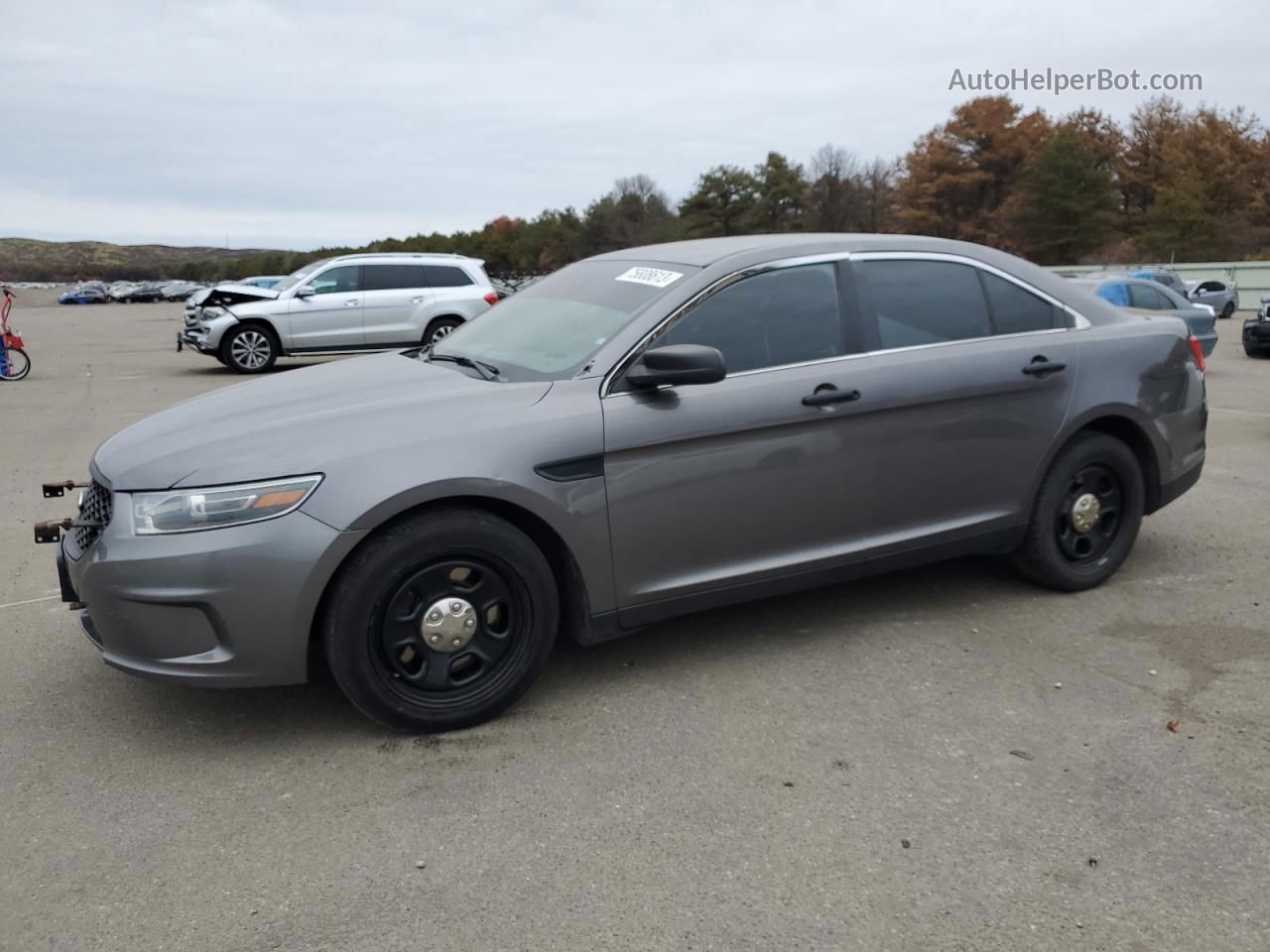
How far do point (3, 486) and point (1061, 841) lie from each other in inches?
303

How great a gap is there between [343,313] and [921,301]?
1367 cm

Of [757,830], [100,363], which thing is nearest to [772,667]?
[757,830]

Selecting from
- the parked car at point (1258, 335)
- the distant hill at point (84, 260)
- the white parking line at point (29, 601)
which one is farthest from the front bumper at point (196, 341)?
the distant hill at point (84, 260)

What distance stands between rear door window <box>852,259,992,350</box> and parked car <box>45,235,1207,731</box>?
0.04 ft

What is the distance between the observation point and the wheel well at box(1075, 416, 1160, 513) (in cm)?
500

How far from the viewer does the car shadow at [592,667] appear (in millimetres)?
3740

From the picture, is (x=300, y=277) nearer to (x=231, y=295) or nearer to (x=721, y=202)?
(x=231, y=295)

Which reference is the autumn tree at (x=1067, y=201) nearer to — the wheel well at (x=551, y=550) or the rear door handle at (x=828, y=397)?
the rear door handle at (x=828, y=397)

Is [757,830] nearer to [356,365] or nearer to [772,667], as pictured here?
[772,667]

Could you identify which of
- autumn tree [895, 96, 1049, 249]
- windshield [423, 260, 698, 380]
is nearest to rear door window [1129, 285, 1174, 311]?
windshield [423, 260, 698, 380]

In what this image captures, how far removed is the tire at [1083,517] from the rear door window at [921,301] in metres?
0.74

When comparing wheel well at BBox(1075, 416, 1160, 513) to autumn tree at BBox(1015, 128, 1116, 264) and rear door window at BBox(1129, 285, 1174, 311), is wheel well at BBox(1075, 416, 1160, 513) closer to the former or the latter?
rear door window at BBox(1129, 285, 1174, 311)

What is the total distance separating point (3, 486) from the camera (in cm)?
796

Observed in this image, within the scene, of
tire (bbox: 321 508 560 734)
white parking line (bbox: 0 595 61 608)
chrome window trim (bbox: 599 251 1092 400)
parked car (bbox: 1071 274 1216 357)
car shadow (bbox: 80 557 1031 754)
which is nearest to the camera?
tire (bbox: 321 508 560 734)
